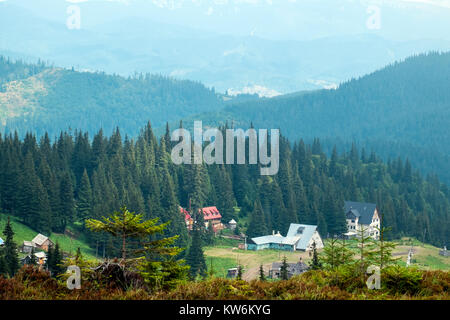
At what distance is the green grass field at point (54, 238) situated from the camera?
276 feet

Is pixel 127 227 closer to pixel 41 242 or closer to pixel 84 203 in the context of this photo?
pixel 41 242

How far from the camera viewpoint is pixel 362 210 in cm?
Result: 12888

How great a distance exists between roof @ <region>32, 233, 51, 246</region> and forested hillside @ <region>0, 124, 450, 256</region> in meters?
4.47

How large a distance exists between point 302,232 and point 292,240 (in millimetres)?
3800

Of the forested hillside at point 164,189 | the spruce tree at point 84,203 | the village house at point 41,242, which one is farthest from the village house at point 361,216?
the village house at point 41,242

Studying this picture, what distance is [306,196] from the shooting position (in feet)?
429

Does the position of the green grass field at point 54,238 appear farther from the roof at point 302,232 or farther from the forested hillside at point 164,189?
the roof at point 302,232

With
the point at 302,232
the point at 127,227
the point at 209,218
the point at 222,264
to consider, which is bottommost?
the point at 222,264

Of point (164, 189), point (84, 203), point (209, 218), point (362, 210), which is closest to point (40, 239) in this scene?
point (84, 203)

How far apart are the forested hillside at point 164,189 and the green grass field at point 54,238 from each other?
1.33m

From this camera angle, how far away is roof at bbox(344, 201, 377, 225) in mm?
126750

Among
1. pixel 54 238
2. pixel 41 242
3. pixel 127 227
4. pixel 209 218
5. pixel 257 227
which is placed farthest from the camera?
pixel 209 218
